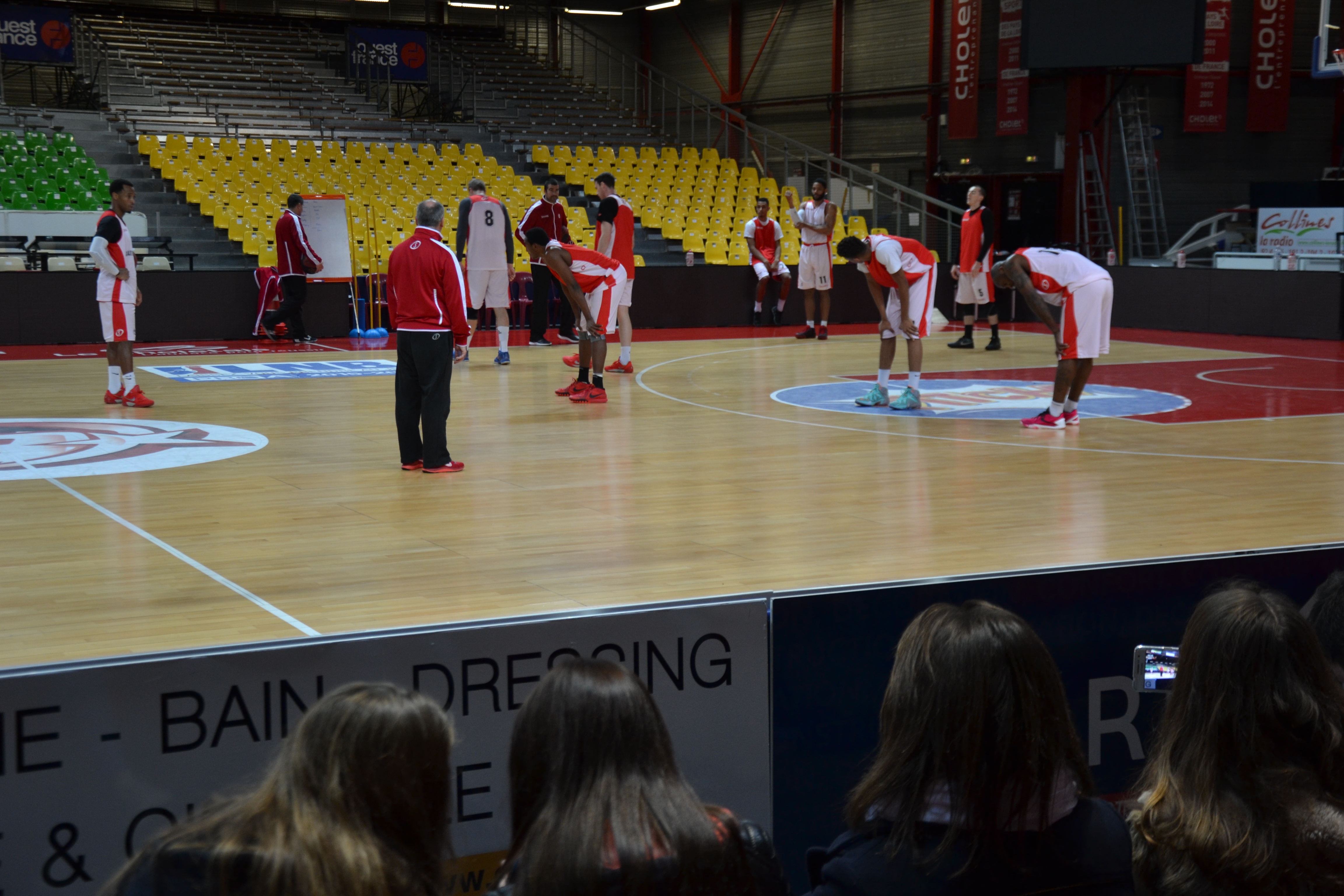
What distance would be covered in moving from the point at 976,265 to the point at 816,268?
2.65 m

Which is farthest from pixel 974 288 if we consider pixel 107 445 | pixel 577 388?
pixel 107 445

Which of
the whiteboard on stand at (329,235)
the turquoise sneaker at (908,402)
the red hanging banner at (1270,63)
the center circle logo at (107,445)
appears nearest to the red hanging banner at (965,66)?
the red hanging banner at (1270,63)

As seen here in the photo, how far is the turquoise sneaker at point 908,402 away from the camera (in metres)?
11.0

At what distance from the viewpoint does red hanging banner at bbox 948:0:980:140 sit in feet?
83.9

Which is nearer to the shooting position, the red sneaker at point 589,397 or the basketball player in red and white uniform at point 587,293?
the basketball player in red and white uniform at point 587,293

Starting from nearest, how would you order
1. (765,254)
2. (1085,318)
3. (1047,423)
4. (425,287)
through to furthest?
(425,287), (1085,318), (1047,423), (765,254)

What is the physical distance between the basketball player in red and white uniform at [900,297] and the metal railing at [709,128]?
11.6m

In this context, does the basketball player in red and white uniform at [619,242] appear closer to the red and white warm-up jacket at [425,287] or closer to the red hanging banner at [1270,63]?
the red and white warm-up jacket at [425,287]

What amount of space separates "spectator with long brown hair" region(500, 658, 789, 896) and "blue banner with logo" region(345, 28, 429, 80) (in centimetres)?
2664

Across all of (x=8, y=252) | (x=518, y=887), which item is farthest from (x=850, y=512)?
(x=8, y=252)

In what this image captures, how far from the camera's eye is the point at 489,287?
49.4ft

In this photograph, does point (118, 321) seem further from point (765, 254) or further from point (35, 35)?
point (35, 35)

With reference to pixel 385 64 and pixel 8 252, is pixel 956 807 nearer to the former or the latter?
pixel 8 252

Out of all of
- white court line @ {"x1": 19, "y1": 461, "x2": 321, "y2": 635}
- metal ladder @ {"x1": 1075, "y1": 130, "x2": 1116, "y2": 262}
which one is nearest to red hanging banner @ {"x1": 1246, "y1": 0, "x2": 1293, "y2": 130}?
metal ladder @ {"x1": 1075, "y1": 130, "x2": 1116, "y2": 262}
